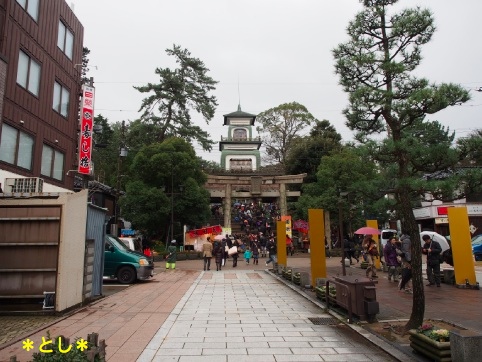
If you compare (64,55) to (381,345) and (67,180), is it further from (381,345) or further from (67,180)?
(381,345)

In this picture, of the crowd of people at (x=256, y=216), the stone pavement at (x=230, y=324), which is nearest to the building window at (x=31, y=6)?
the stone pavement at (x=230, y=324)

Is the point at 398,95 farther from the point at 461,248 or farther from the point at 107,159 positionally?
the point at 107,159

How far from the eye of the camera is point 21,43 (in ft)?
44.7

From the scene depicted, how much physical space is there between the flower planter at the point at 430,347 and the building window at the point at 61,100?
1616 centimetres

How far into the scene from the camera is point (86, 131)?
16.5m

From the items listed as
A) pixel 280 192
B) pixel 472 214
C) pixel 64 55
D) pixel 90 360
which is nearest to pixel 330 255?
pixel 280 192

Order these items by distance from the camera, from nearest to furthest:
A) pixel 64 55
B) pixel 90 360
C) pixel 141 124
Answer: pixel 90 360
pixel 64 55
pixel 141 124

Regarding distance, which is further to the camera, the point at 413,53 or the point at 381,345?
the point at 413,53

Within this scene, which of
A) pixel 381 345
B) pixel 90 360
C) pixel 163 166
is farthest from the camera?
pixel 163 166

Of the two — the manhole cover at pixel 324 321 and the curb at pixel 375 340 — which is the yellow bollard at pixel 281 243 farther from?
the manhole cover at pixel 324 321

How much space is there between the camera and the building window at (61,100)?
54.1 feet

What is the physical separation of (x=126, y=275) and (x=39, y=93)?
806cm

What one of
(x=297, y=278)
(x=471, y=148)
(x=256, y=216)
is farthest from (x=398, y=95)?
(x=256, y=216)

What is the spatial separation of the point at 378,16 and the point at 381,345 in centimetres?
611
